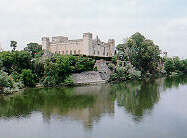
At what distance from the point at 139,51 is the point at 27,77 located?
3179cm

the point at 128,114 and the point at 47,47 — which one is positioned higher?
the point at 47,47

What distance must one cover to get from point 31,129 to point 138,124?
6.27 m

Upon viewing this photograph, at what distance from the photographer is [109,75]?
43.4 m

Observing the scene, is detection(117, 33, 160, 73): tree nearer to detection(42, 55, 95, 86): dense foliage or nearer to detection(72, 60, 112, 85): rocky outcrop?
detection(72, 60, 112, 85): rocky outcrop

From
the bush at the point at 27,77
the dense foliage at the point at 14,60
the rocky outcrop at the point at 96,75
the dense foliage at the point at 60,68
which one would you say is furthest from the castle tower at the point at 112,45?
the bush at the point at 27,77

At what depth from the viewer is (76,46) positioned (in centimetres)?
5409

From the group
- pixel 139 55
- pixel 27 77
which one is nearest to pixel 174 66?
pixel 139 55

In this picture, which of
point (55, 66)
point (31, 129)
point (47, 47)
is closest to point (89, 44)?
point (47, 47)

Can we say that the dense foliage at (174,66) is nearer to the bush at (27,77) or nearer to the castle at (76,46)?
the castle at (76,46)

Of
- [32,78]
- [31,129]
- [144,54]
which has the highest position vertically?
[144,54]

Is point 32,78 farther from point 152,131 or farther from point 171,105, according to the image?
point 152,131

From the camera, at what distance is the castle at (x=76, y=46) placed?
5209 cm

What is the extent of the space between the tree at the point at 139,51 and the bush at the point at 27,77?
2764 cm

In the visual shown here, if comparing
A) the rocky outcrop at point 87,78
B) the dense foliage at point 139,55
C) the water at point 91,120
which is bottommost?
the water at point 91,120
